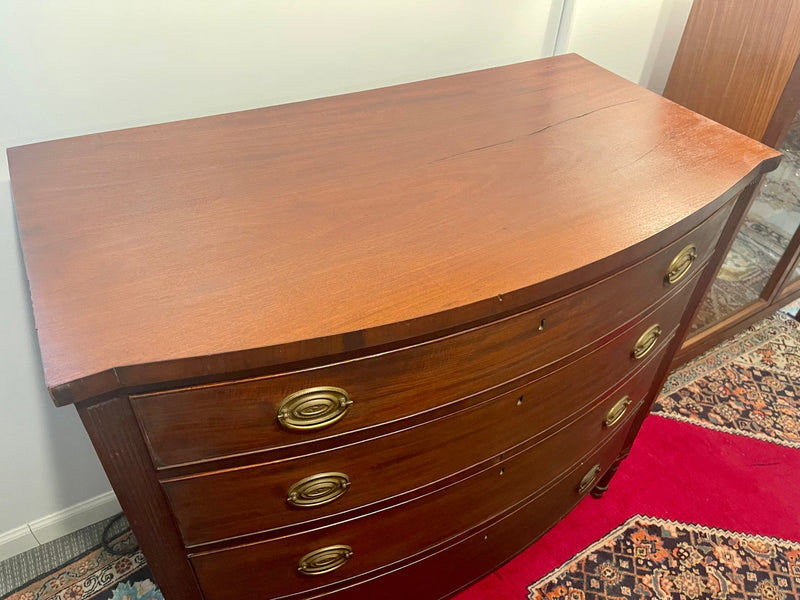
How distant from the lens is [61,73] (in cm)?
92

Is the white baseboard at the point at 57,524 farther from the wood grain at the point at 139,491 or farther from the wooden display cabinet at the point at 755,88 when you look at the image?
the wooden display cabinet at the point at 755,88

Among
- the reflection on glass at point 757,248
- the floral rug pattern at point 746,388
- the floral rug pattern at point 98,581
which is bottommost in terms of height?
the floral rug pattern at point 98,581

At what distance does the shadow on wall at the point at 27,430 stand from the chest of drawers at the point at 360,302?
0.29 metres

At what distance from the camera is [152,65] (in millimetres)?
984

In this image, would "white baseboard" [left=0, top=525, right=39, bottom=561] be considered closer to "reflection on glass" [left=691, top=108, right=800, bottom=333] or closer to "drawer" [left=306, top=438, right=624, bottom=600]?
"drawer" [left=306, top=438, right=624, bottom=600]

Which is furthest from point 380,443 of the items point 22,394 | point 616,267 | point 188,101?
point 22,394

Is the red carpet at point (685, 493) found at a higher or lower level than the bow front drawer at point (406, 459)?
lower

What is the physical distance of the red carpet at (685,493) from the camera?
4.85ft

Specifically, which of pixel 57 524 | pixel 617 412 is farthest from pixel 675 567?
pixel 57 524

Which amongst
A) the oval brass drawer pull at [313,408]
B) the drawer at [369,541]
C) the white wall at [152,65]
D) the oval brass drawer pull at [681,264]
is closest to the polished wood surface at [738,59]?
the white wall at [152,65]

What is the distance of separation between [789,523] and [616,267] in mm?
1219

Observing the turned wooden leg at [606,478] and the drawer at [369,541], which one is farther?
the turned wooden leg at [606,478]

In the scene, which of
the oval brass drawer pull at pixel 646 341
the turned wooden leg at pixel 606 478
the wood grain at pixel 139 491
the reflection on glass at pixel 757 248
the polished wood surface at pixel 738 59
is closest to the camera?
the wood grain at pixel 139 491

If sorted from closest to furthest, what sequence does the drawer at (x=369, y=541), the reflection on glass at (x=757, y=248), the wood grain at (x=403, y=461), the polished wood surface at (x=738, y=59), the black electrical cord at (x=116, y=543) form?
1. the wood grain at (x=403, y=461)
2. the drawer at (x=369, y=541)
3. the polished wood surface at (x=738, y=59)
4. the black electrical cord at (x=116, y=543)
5. the reflection on glass at (x=757, y=248)
